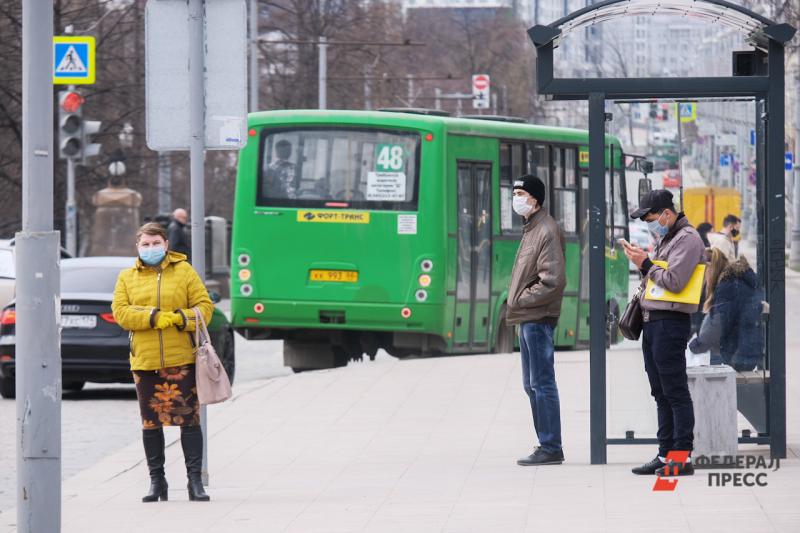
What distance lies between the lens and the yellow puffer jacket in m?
8.94

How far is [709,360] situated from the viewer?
35.5ft

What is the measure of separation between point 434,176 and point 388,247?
930 mm

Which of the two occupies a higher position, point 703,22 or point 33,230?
point 703,22

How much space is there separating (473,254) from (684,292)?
10.4 meters

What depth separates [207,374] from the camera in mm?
8930

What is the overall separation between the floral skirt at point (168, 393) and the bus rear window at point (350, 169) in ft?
32.4

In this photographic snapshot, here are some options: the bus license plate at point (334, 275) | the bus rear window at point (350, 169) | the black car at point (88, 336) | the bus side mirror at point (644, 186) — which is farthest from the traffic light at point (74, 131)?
→ the bus side mirror at point (644, 186)

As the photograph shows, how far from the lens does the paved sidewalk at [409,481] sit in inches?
321

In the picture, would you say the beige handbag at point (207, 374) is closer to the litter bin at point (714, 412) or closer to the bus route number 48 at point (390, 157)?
the litter bin at point (714, 412)

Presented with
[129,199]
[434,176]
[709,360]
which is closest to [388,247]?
[434,176]

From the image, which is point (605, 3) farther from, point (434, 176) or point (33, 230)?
point (434, 176)

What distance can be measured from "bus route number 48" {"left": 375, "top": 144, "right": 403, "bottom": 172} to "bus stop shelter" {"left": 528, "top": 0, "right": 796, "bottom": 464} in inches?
343

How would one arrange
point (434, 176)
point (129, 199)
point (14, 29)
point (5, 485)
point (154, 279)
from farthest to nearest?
point (129, 199) < point (14, 29) < point (434, 176) < point (5, 485) < point (154, 279)

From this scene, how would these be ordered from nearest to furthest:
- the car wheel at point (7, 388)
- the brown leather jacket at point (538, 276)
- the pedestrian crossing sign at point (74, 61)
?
the brown leather jacket at point (538, 276)
the car wheel at point (7, 388)
the pedestrian crossing sign at point (74, 61)
